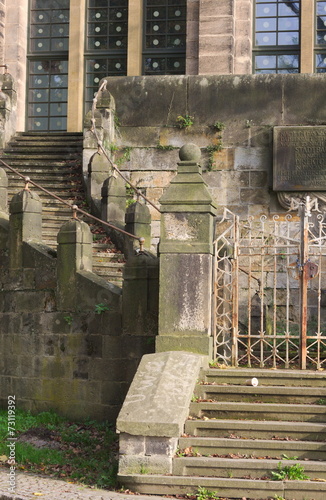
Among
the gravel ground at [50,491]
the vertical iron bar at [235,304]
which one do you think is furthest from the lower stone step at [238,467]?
the vertical iron bar at [235,304]

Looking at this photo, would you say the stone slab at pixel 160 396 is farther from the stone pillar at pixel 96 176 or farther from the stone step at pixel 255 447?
the stone pillar at pixel 96 176

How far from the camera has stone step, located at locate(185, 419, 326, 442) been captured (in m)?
9.59

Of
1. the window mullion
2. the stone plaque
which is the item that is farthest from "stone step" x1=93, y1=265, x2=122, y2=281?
the window mullion

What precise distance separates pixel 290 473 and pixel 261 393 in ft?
4.57

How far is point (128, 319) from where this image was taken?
12.0 metres

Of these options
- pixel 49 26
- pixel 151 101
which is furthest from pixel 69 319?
pixel 49 26

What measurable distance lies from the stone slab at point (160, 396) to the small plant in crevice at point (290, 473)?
103cm

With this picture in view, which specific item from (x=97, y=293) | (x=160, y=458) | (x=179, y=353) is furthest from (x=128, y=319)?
(x=160, y=458)

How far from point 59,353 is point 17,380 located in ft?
2.60

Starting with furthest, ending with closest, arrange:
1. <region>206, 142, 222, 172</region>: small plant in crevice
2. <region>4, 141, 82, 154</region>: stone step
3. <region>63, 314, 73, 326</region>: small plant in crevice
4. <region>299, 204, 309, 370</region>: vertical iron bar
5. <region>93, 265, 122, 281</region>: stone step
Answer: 1. <region>4, 141, 82, 154</region>: stone step
2. <region>206, 142, 222, 172</region>: small plant in crevice
3. <region>93, 265, 122, 281</region>: stone step
4. <region>63, 314, 73, 326</region>: small plant in crevice
5. <region>299, 204, 309, 370</region>: vertical iron bar

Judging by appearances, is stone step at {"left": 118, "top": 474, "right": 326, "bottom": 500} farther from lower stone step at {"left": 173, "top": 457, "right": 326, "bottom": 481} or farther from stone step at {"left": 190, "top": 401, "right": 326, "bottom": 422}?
stone step at {"left": 190, "top": 401, "right": 326, "bottom": 422}

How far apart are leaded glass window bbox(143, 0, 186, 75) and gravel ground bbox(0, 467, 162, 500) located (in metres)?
12.5

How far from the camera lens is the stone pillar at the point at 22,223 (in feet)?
43.3

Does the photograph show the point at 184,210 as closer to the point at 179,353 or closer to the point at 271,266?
the point at 179,353
